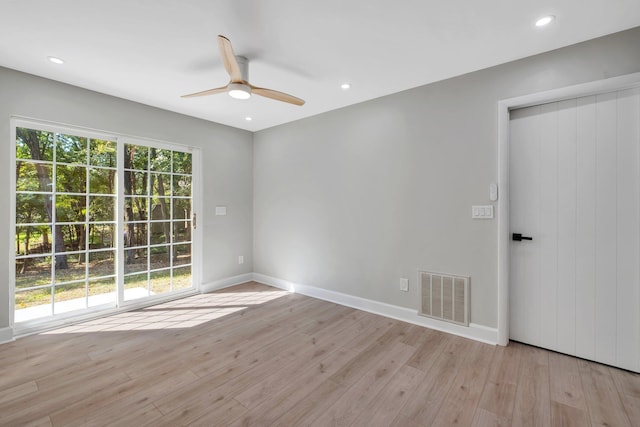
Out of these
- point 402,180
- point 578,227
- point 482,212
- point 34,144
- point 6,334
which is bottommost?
point 6,334

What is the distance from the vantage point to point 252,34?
2031 millimetres

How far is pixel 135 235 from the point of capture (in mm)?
3486

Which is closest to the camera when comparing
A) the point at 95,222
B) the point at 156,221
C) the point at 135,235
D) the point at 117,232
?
the point at 95,222

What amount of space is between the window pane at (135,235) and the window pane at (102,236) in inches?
5.2

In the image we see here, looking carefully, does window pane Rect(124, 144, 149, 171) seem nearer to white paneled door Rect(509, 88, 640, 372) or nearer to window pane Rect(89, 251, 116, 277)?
window pane Rect(89, 251, 116, 277)

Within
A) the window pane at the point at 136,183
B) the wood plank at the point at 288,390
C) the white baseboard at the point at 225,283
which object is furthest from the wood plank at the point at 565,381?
the window pane at the point at 136,183

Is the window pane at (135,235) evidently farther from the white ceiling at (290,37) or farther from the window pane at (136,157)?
the white ceiling at (290,37)

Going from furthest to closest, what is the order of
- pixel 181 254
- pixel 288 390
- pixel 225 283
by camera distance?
pixel 225 283 < pixel 181 254 < pixel 288 390

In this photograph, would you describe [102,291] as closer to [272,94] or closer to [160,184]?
[160,184]

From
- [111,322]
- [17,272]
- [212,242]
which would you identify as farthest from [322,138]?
[17,272]

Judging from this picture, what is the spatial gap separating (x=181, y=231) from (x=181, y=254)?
0.33 meters

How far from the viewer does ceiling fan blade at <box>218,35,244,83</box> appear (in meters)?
1.74

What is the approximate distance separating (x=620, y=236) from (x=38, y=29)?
4560 millimetres

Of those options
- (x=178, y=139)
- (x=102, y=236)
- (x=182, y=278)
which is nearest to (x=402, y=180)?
(x=178, y=139)
